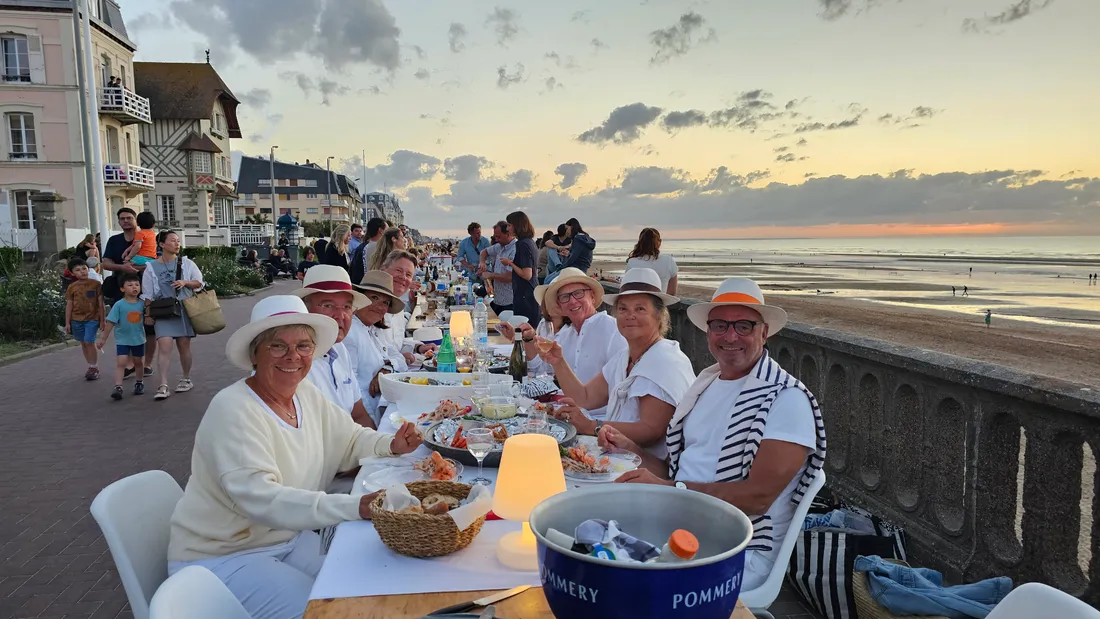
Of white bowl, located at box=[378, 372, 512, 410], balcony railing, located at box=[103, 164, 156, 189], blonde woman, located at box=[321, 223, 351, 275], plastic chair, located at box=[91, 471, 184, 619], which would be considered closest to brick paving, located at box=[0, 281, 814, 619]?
A: plastic chair, located at box=[91, 471, 184, 619]

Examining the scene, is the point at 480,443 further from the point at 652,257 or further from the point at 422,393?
the point at 652,257

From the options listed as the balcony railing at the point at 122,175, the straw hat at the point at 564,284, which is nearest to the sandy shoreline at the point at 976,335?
the straw hat at the point at 564,284

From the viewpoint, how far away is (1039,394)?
2.70 m

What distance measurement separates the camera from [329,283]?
3922 mm

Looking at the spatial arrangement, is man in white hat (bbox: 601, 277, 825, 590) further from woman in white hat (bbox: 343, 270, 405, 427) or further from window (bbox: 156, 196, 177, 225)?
window (bbox: 156, 196, 177, 225)

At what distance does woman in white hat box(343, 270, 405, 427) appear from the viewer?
4480 millimetres

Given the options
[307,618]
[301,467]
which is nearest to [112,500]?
[301,467]

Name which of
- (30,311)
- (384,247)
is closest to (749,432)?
(384,247)

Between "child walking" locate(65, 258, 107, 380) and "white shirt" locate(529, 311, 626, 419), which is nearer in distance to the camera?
"white shirt" locate(529, 311, 626, 419)

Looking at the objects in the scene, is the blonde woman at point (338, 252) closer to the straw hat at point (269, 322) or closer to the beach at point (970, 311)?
the beach at point (970, 311)

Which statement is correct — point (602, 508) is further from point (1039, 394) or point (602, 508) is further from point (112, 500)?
point (1039, 394)

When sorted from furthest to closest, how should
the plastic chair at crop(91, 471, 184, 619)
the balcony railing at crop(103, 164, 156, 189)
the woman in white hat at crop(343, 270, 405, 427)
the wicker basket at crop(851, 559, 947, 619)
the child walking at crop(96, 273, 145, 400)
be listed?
the balcony railing at crop(103, 164, 156, 189)
the child walking at crop(96, 273, 145, 400)
the woman in white hat at crop(343, 270, 405, 427)
the wicker basket at crop(851, 559, 947, 619)
the plastic chair at crop(91, 471, 184, 619)

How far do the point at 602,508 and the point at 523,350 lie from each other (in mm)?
3316

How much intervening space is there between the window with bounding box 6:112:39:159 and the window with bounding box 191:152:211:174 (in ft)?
45.7
